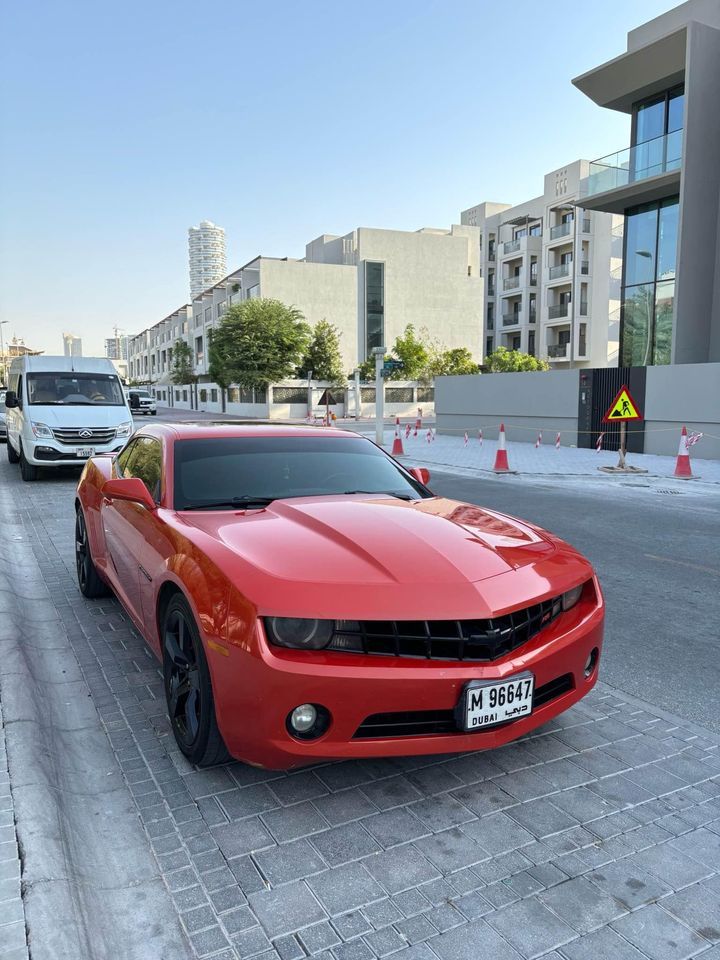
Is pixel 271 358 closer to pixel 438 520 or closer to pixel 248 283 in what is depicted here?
pixel 248 283

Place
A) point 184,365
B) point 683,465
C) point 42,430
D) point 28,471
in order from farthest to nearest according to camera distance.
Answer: point 184,365, point 683,465, point 28,471, point 42,430

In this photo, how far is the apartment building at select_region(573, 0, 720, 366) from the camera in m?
21.6

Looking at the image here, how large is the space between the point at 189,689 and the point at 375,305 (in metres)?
64.2

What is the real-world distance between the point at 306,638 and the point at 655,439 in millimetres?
18903

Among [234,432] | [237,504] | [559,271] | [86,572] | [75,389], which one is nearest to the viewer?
[237,504]

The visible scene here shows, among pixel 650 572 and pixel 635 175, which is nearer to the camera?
pixel 650 572

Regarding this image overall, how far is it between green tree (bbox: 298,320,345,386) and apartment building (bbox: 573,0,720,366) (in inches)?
1283

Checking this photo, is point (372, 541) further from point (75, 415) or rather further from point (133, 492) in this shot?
point (75, 415)

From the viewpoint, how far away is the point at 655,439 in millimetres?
19500

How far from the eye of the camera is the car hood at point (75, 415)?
12.6 m

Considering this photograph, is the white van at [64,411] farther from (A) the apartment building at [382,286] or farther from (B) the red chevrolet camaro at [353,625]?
(A) the apartment building at [382,286]

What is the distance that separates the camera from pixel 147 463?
4.46m

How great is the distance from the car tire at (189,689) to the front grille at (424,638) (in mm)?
643

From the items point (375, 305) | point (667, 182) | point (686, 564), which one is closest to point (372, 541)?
point (686, 564)
